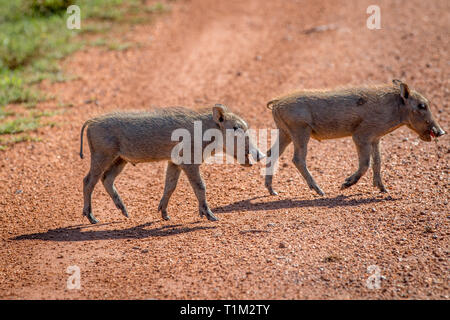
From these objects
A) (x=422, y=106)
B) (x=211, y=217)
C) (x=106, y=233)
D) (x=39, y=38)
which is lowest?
(x=106, y=233)

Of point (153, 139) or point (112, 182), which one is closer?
point (153, 139)

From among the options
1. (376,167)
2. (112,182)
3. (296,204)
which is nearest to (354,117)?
(376,167)

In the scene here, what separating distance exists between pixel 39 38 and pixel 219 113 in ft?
29.3

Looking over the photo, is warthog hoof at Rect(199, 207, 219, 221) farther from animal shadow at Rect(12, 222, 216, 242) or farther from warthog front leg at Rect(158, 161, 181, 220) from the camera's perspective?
warthog front leg at Rect(158, 161, 181, 220)

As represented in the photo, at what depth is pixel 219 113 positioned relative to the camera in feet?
24.0

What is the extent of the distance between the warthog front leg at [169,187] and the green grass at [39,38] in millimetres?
4170

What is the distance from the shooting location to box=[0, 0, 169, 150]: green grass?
461 inches

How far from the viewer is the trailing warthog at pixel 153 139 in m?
7.29

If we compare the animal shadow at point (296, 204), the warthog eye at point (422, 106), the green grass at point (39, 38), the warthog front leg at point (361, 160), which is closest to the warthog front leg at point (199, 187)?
the animal shadow at point (296, 204)

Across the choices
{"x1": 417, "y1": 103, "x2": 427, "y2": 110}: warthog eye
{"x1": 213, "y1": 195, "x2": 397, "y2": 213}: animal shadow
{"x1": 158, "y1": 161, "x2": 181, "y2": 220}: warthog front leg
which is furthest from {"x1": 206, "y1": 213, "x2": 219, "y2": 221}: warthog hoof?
{"x1": 417, "y1": 103, "x2": 427, "y2": 110}: warthog eye

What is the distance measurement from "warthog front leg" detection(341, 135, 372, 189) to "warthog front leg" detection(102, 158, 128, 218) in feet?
10.1

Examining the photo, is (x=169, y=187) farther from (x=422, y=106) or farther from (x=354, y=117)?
(x=422, y=106)

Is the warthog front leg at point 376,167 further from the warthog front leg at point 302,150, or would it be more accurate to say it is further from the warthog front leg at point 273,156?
the warthog front leg at point 273,156

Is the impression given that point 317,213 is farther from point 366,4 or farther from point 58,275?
point 366,4
